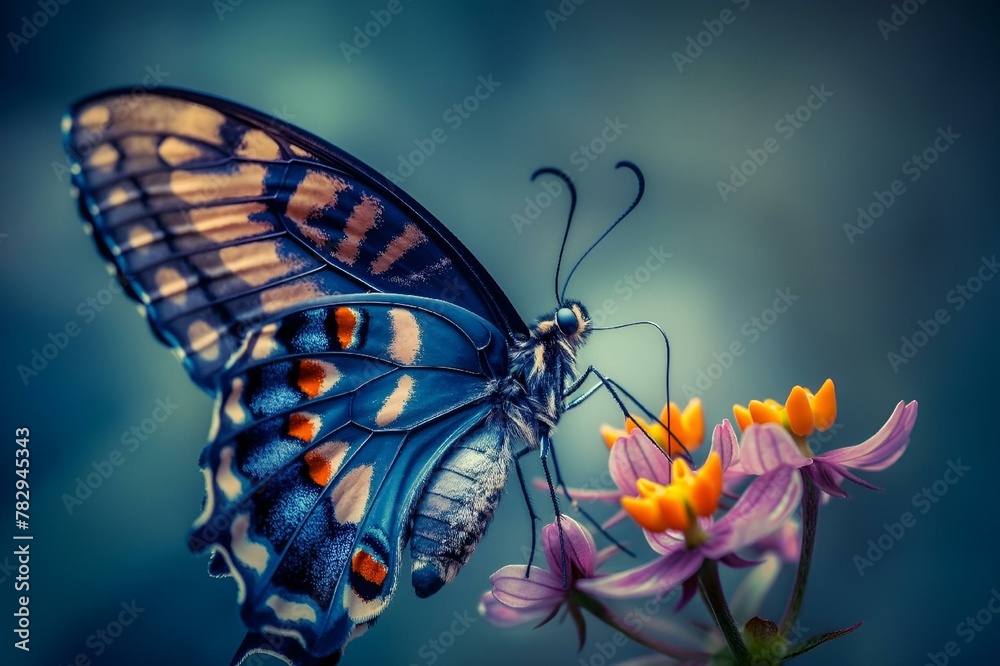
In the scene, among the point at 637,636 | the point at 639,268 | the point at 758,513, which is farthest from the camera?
the point at 639,268

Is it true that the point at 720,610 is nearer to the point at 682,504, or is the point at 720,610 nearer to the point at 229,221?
the point at 682,504

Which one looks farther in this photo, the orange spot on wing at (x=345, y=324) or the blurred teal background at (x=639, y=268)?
the blurred teal background at (x=639, y=268)

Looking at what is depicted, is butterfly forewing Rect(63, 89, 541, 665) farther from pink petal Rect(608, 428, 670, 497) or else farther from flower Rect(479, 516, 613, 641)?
pink petal Rect(608, 428, 670, 497)

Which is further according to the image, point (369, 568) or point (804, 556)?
point (369, 568)

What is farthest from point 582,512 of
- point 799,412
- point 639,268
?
point 639,268

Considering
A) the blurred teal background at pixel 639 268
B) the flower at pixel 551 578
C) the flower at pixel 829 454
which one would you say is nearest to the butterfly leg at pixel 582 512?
the flower at pixel 551 578

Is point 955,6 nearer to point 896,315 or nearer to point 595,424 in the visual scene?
point 896,315

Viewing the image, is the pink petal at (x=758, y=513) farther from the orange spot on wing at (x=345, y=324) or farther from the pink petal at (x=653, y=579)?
the orange spot on wing at (x=345, y=324)
